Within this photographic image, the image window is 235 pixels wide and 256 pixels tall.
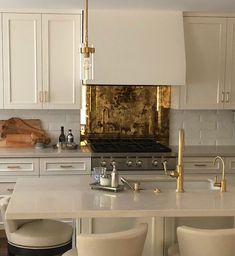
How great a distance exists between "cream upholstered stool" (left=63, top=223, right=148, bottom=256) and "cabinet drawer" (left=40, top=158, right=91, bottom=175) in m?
2.16

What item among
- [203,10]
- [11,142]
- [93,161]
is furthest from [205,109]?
[11,142]

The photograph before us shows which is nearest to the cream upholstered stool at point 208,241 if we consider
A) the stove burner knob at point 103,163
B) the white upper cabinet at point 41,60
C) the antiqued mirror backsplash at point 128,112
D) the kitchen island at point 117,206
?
the kitchen island at point 117,206

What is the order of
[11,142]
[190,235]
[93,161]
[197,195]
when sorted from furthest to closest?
[11,142] < [93,161] < [197,195] < [190,235]

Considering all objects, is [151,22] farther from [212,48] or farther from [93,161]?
[93,161]

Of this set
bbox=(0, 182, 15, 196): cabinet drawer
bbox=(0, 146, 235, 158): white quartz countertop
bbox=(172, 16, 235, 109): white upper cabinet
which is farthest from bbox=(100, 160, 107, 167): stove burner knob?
bbox=(172, 16, 235, 109): white upper cabinet

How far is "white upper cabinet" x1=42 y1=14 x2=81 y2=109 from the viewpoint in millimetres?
4480

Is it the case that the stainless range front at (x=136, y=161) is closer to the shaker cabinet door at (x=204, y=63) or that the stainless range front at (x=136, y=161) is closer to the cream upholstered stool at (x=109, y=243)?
the shaker cabinet door at (x=204, y=63)

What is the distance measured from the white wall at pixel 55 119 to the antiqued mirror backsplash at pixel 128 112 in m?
0.14

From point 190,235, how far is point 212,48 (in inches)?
111

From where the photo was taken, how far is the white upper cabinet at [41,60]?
4449mm

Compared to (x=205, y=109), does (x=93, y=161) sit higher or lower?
lower

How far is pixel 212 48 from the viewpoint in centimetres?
467

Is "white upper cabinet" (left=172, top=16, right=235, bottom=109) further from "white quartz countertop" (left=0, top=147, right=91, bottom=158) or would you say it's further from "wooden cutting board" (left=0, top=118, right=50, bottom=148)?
"wooden cutting board" (left=0, top=118, right=50, bottom=148)

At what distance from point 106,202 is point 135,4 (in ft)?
7.61
